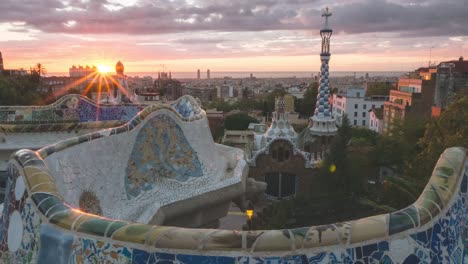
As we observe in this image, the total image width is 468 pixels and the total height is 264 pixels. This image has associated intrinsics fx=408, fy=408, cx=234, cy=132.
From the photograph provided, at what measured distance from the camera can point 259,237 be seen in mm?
1849

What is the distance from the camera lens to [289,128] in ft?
52.6

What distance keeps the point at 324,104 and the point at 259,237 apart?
54.7 feet

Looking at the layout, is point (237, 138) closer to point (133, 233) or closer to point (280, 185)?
point (280, 185)

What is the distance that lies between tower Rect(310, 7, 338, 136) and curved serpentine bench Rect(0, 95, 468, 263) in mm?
14873

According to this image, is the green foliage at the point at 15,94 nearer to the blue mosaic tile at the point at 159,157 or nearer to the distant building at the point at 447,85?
the blue mosaic tile at the point at 159,157

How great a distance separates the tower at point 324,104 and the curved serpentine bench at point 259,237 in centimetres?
1487

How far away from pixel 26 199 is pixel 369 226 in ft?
6.35

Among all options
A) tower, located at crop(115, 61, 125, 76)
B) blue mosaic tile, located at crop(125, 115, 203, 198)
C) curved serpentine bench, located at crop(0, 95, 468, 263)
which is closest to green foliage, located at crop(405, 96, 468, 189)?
blue mosaic tile, located at crop(125, 115, 203, 198)

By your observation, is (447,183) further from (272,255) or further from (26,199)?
(26,199)

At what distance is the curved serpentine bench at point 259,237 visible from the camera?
6.05 feet

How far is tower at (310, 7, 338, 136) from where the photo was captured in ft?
56.4

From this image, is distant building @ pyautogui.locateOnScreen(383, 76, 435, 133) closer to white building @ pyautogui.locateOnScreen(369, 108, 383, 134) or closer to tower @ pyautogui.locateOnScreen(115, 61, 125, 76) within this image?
white building @ pyautogui.locateOnScreen(369, 108, 383, 134)

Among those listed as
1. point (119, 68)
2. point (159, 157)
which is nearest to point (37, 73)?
point (119, 68)

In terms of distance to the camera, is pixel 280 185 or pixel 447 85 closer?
pixel 280 185
